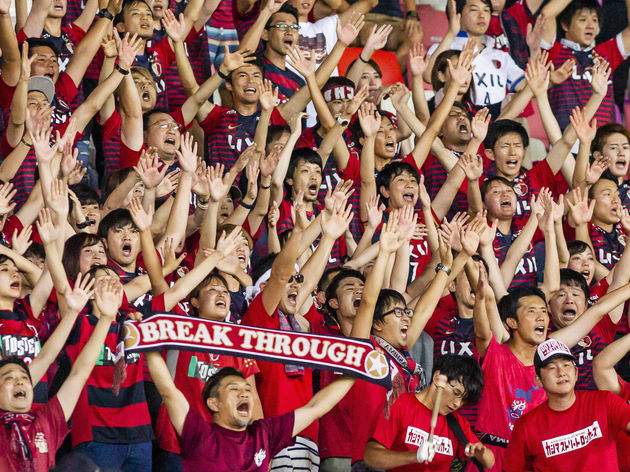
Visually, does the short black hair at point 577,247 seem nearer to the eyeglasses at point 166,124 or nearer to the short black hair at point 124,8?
the eyeglasses at point 166,124

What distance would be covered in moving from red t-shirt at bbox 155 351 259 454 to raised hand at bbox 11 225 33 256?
3.12ft

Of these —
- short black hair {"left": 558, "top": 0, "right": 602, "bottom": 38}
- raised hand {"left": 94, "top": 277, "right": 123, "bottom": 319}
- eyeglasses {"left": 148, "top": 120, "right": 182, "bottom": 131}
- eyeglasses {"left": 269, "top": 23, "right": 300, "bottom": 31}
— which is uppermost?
short black hair {"left": 558, "top": 0, "right": 602, "bottom": 38}

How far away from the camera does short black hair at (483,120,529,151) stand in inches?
358

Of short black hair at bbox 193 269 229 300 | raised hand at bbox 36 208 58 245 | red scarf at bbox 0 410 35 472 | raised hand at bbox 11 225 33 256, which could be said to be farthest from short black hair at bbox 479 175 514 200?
red scarf at bbox 0 410 35 472

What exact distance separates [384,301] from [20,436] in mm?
2159

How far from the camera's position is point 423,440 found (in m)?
6.40

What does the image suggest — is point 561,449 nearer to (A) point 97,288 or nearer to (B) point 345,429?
(B) point 345,429

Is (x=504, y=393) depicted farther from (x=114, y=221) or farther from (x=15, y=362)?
(x=15, y=362)

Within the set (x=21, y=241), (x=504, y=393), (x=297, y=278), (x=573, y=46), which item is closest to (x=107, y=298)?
(x=21, y=241)

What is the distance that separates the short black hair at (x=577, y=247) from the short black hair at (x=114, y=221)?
2.87 m

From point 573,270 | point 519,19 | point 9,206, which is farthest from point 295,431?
point 519,19

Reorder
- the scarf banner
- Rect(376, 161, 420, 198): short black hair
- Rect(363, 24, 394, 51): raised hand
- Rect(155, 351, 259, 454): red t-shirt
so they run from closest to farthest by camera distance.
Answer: the scarf banner → Rect(155, 351, 259, 454): red t-shirt → Rect(376, 161, 420, 198): short black hair → Rect(363, 24, 394, 51): raised hand

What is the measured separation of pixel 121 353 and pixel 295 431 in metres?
0.87

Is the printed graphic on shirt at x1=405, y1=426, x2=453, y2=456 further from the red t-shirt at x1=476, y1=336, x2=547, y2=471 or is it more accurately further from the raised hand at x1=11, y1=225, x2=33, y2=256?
the raised hand at x1=11, y1=225, x2=33, y2=256
